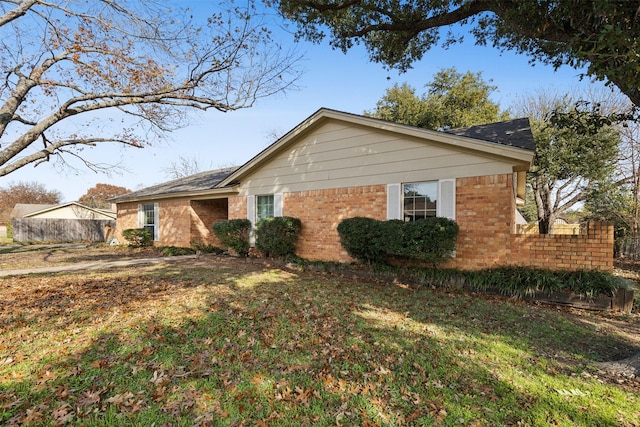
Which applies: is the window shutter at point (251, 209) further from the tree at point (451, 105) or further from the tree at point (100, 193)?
the tree at point (100, 193)

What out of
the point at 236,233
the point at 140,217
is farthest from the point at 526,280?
the point at 140,217

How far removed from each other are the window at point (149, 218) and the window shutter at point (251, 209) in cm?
654

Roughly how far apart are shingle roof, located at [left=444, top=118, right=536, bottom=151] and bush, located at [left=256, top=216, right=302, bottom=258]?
588 centimetres

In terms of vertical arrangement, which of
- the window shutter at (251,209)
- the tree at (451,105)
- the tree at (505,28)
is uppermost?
the tree at (451,105)

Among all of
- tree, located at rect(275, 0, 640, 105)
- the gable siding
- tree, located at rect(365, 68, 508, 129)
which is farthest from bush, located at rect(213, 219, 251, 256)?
tree, located at rect(365, 68, 508, 129)

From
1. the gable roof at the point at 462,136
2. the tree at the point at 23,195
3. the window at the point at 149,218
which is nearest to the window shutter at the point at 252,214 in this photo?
the gable roof at the point at 462,136

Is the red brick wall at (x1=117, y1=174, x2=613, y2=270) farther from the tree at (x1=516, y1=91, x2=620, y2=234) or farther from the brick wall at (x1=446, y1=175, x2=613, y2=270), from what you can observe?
the tree at (x1=516, y1=91, x2=620, y2=234)

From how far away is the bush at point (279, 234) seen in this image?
10.4 metres

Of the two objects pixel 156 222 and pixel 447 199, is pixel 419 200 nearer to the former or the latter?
pixel 447 199

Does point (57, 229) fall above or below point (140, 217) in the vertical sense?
below

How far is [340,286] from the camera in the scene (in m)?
7.50

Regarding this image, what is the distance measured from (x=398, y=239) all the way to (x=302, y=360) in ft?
15.3

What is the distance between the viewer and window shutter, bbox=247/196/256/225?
12046 millimetres

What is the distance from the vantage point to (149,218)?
16.2 metres
